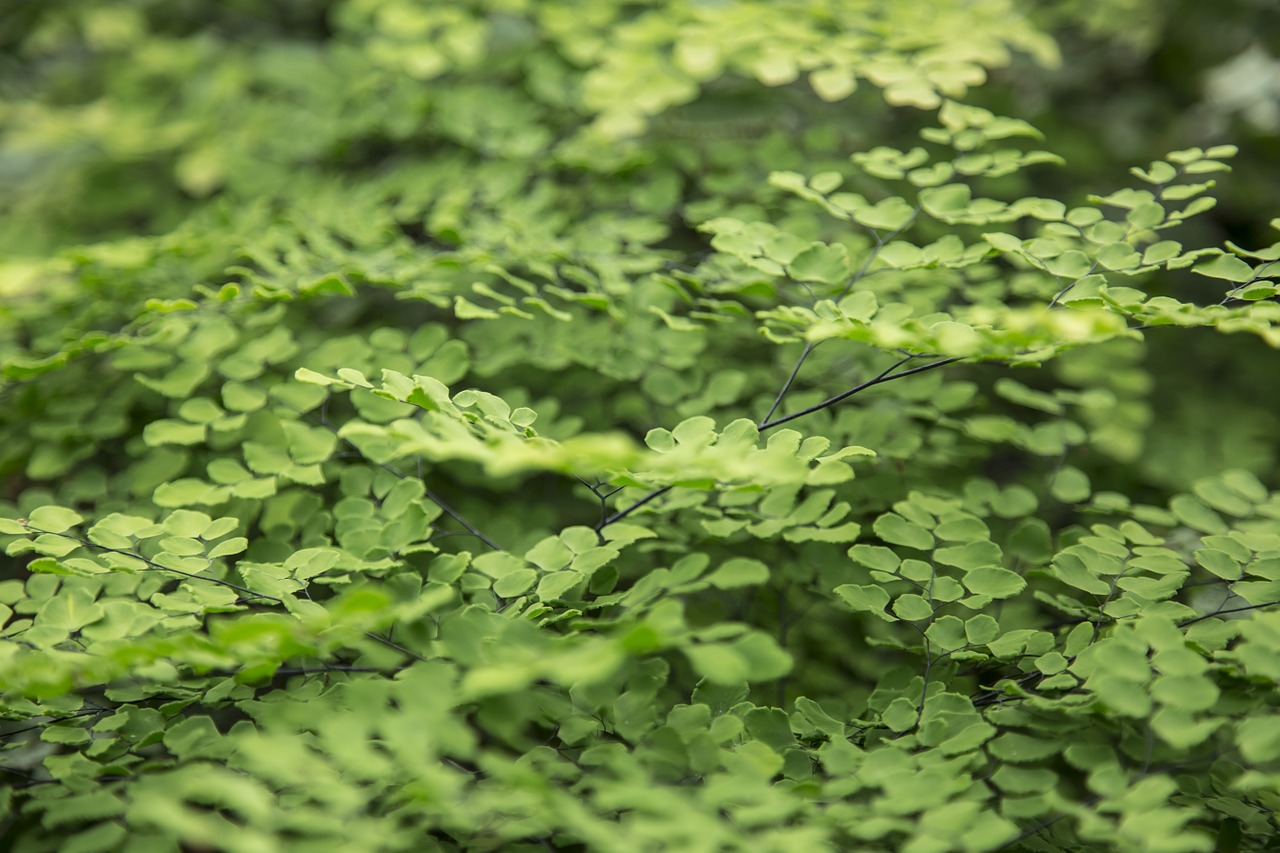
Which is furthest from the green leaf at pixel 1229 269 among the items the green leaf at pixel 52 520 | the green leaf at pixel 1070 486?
the green leaf at pixel 52 520

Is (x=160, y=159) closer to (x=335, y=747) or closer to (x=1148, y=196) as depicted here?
(x=335, y=747)

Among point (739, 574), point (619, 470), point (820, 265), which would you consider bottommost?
point (739, 574)

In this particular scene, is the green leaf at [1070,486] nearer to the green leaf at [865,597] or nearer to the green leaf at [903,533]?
the green leaf at [903,533]

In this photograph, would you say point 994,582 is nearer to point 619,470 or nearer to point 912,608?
point 912,608

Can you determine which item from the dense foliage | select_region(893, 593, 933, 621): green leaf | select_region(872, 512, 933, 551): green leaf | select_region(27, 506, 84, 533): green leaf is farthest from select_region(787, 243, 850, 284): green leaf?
select_region(27, 506, 84, 533): green leaf

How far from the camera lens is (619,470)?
95 centimetres

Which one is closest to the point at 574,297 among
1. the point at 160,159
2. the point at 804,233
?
the point at 804,233

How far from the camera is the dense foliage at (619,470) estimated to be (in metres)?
0.85

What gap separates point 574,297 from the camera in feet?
4.13

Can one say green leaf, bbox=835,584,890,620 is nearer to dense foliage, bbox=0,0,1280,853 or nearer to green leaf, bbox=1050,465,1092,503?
dense foliage, bbox=0,0,1280,853

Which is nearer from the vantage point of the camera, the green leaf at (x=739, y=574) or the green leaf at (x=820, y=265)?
the green leaf at (x=739, y=574)

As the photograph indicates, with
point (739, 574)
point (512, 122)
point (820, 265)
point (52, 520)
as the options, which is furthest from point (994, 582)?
point (512, 122)

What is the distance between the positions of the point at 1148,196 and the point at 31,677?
1.47m

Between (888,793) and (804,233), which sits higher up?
(804,233)
